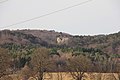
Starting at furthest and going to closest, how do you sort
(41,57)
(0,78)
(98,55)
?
(98,55)
(41,57)
(0,78)

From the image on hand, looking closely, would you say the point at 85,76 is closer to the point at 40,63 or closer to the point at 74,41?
the point at 40,63

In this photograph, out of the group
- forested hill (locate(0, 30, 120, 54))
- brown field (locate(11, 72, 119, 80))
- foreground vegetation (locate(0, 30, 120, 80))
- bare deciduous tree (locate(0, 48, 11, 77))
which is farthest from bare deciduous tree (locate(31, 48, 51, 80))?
forested hill (locate(0, 30, 120, 54))

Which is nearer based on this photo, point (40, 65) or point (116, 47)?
point (40, 65)

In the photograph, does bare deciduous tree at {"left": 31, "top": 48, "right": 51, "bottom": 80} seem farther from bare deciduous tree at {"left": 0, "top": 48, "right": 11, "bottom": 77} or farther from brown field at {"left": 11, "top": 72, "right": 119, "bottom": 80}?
bare deciduous tree at {"left": 0, "top": 48, "right": 11, "bottom": 77}

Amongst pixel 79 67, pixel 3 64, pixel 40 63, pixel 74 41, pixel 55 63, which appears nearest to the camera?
pixel 3 64

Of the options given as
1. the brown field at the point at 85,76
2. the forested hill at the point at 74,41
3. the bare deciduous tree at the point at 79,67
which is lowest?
the brown field at the point at 85,76

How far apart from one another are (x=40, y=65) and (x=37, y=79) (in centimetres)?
243

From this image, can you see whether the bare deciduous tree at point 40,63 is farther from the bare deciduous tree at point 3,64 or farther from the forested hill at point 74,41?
the forested hill at point 74,41

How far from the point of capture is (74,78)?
204 feet

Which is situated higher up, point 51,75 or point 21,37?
point 21,37

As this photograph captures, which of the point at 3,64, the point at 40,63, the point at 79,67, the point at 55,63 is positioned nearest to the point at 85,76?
the point at 79,67

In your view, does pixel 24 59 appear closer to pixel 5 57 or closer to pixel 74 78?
pixel 74 78

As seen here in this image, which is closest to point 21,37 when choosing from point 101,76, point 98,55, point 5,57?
point 98,55

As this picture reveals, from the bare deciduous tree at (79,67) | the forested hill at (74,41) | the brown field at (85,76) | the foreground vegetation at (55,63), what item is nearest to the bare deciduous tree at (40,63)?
the foreground vegetation at (55,63)
